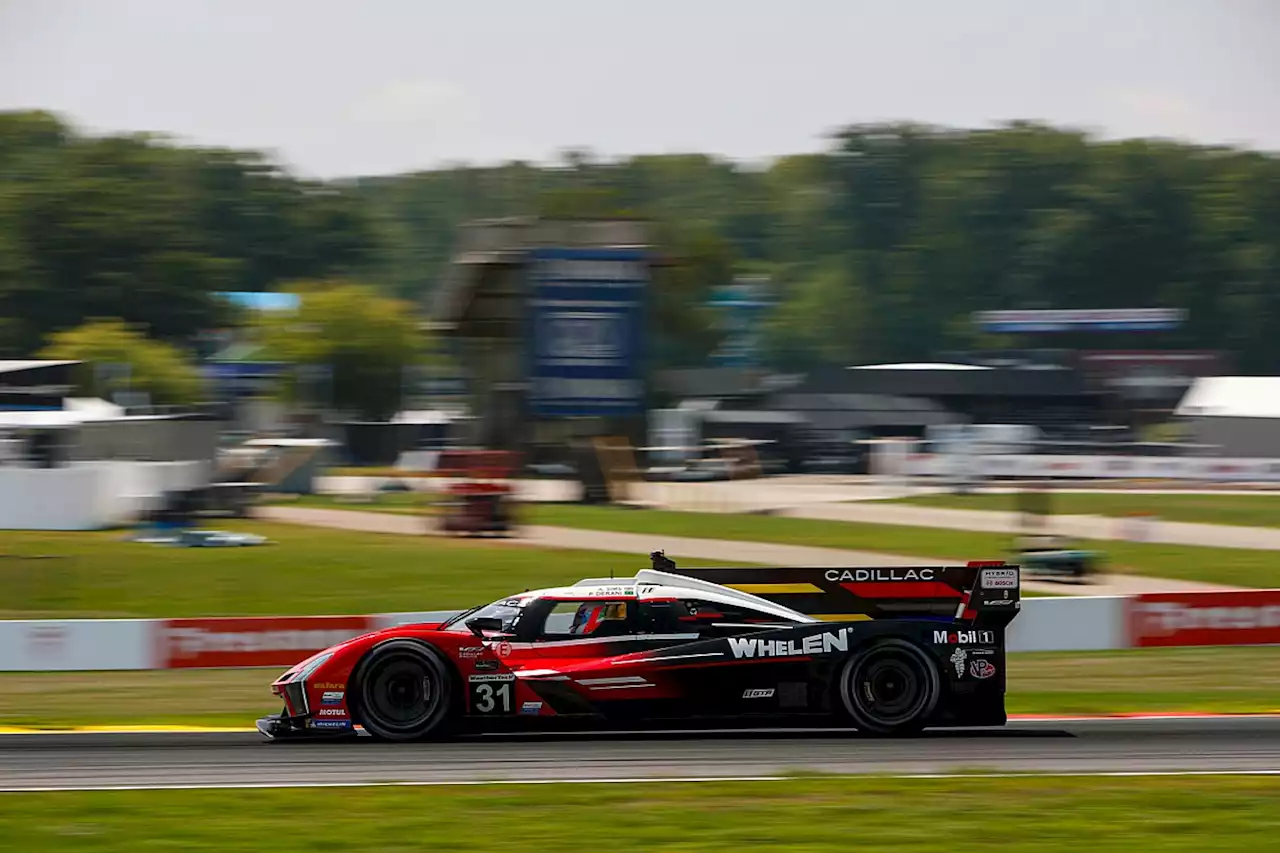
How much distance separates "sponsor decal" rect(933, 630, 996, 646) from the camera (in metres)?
11.3

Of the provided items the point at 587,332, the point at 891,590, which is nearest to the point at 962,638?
the point at 891,590

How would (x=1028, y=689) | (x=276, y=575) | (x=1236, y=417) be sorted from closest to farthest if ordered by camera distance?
(x=1028, y=689) < (x=276, y=575) < (x=1236, y=417)

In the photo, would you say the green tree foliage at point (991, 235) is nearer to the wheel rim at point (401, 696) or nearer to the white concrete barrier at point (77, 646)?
the white concrete barrier at point (77, 646)

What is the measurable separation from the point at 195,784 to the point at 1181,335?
113762mm

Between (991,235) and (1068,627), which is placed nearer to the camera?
(1068,627)

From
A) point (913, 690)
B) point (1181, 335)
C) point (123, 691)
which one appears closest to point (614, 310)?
point (123, 691)

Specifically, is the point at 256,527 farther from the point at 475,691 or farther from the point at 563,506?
the point at 475,691

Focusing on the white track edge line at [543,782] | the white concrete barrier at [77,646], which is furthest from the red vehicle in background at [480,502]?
the white track edge line at [543,782]

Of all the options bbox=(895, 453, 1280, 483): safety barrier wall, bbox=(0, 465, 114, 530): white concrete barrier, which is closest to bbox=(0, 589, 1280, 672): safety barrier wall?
bbox=(0, 465, 114, 530): white concrete barrier

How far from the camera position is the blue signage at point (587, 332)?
34188 millimetres

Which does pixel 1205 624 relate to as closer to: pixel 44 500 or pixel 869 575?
pixel 869 575

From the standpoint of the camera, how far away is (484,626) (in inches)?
452

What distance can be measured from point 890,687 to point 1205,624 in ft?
27.0

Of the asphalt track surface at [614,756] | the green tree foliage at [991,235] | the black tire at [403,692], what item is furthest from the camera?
the green tree foliage at [991,235]
